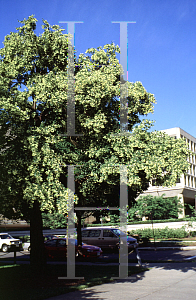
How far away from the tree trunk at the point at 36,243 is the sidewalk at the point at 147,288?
9.33 feet

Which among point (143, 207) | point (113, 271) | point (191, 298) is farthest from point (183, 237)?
point (191, 298)

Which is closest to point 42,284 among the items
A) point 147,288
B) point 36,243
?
point 36,243

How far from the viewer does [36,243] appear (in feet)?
39.1

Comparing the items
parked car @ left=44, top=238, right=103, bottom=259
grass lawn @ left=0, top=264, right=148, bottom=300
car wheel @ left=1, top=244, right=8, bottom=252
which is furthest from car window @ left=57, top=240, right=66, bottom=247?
car wheel @ left=1, top=244, right=8, bottom=252

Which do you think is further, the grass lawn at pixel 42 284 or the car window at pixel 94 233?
the car window at pixel 94 233

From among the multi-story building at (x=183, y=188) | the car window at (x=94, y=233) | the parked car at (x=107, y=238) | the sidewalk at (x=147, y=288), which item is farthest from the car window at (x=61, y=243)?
the multi-story building at (x=183, y=188)

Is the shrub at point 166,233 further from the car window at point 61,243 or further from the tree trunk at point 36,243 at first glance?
the tree trunk at point 36,243

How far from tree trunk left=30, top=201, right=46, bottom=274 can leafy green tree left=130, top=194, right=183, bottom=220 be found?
29.7 meters

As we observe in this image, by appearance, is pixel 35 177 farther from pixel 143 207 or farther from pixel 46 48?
pixel 143 207

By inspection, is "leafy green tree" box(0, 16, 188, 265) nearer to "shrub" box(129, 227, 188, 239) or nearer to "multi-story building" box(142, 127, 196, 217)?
"shrub" box(129, 227, 188, 239)

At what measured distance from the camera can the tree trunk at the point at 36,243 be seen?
11.8 meters

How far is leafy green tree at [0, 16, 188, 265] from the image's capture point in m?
9.88

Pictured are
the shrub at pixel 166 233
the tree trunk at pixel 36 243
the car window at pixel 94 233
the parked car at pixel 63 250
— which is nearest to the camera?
the tree trunk at pixel 36 243

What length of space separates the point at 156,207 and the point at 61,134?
3340 cm
